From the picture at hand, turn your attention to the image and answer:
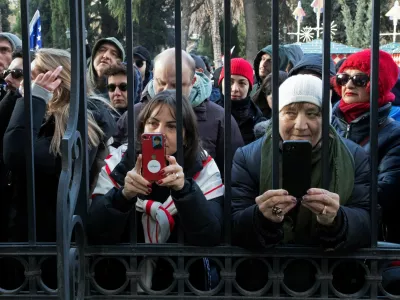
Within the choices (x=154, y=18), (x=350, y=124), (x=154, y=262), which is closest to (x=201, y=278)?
(x=154, y=262)

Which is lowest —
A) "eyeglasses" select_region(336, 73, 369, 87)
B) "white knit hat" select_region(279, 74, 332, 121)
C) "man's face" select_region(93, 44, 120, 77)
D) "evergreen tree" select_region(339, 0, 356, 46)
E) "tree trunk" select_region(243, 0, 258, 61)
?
"white knit hat" select_region(279, 74, 332, 121)

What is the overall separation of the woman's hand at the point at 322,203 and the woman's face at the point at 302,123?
341 millimetres

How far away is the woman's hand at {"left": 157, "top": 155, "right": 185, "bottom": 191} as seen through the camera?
2109mm

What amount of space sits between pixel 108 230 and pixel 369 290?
948mm

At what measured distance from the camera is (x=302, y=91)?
7.89 feet

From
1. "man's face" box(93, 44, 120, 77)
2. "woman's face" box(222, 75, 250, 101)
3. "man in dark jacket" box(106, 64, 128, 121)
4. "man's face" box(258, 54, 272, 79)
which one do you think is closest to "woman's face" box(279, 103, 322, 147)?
"man in dark jacket" box(106, 64, 128, 121)

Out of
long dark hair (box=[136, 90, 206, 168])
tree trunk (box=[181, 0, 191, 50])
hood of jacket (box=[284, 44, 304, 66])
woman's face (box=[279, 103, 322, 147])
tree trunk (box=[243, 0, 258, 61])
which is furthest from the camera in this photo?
tree trunk (box=[181, 0, 191, 50])

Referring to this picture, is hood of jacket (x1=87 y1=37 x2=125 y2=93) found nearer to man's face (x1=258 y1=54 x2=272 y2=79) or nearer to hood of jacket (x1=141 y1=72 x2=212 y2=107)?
hood of jacket (x1=141 y1=72 x2=212 y2=107)

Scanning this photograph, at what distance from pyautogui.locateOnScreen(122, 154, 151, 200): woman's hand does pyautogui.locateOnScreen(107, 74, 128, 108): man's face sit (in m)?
2.54

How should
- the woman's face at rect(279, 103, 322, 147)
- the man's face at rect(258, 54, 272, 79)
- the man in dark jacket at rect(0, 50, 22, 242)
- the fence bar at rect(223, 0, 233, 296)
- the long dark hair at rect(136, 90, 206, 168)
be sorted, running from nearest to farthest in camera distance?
the fence bar at rect(223, 0, 233, 296), the woman's face at rect(279, 103, 322, 147), the long dark hair at rect(136, 90, 206, 168), the man in dark jacket at rect(0, 50, 22, 242), the man's face at rect(258, 54, 272, 79)

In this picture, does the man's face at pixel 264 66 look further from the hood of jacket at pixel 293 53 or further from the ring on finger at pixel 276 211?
the ring on finger at pixel 276 211

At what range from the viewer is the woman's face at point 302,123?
238 cm

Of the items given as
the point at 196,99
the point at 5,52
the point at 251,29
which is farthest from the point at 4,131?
the point at 251,29

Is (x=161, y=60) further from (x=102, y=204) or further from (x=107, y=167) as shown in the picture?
(x=102, y=204)
